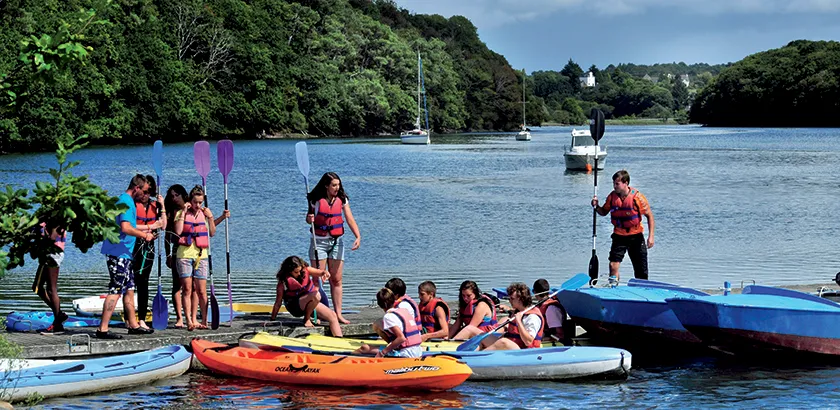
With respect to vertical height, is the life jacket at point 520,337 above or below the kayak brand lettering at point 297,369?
above

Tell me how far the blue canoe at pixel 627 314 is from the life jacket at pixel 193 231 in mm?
4274

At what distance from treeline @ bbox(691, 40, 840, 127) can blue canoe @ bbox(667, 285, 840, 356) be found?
135 meters

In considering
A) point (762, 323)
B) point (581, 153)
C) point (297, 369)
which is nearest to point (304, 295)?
point (297, 369)

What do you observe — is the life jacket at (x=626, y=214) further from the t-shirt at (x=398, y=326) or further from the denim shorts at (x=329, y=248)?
the t-shirt at (x=398, y=326)

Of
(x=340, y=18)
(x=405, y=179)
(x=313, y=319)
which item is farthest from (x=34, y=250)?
(x=340, y=18)

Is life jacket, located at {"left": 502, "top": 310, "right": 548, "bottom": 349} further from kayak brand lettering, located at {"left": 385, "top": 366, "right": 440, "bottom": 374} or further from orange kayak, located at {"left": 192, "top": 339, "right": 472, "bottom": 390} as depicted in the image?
kayak brand lettering, located at {"left": 385, "top": 366, "right": 440, "bottom": 374}

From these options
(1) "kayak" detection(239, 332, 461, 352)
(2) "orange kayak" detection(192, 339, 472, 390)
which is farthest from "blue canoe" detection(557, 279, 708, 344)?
(2) "orange kayak" detection(192, 339, 472, 390)

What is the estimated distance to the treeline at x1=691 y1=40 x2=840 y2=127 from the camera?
461ft

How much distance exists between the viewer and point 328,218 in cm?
1209

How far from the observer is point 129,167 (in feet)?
171

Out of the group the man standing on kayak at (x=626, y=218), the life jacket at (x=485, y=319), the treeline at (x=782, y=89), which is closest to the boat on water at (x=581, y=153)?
the man standing on kayak at (x=626, y=218)

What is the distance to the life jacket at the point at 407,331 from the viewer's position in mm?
10570

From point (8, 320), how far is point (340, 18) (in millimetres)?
98496

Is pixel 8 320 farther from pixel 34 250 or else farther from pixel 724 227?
pixel 724 227
